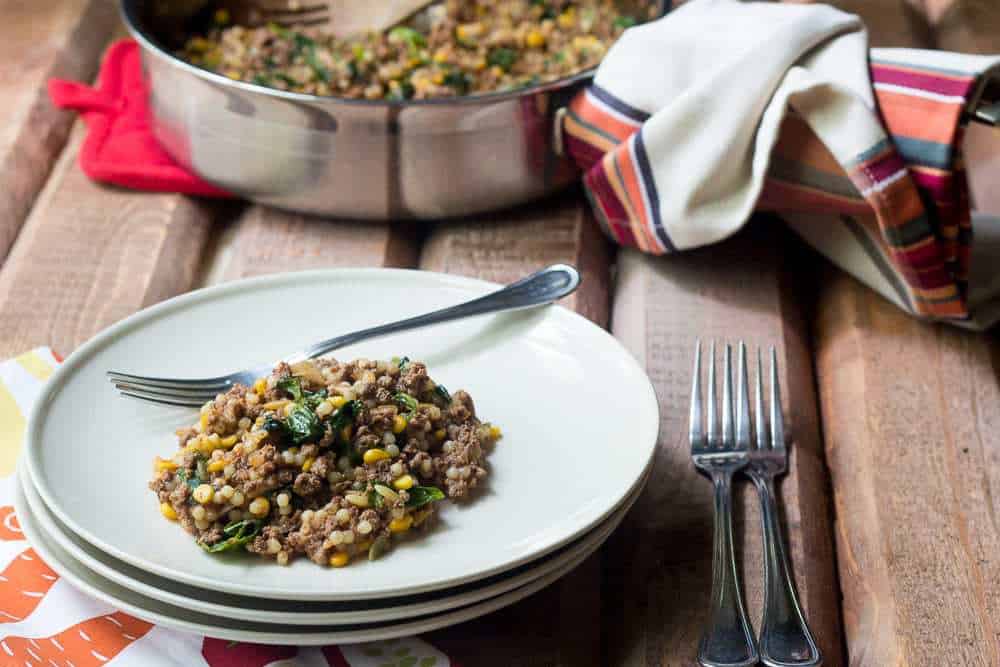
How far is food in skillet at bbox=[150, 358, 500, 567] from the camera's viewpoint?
1171 mm

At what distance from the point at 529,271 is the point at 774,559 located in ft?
2.34

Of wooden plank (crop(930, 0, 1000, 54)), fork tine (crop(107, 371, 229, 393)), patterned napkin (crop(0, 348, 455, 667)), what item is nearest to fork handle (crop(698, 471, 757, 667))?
patterned napkin (crop(0, 348, 455, 667))

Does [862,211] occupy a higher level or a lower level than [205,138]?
lower

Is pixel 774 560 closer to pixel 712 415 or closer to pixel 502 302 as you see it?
pixel 712 415

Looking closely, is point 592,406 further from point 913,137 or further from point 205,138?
point 205,138

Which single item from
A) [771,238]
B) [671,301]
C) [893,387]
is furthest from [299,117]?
[893,387]

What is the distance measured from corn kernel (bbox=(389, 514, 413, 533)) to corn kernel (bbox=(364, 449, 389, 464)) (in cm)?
7

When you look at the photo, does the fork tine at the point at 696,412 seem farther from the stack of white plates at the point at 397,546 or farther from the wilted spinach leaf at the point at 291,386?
the wilted spinach leaf at the point at 291,386

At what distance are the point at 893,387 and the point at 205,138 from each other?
1.09m

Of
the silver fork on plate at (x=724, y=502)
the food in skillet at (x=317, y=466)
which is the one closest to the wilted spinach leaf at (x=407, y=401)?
the food in skillet at (x=317, y=466)

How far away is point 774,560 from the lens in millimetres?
1308

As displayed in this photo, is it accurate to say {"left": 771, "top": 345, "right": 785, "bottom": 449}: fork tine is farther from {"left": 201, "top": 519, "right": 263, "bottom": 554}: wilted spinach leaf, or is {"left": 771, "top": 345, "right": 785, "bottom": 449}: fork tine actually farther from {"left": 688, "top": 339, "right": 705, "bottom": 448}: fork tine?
{"left": 201, "top": 519, "right": 263, "bottom": 554}: wilted spinach leaf

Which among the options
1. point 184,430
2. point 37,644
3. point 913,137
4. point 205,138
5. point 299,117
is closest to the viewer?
point 37,644

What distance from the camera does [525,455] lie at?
4.40ft
